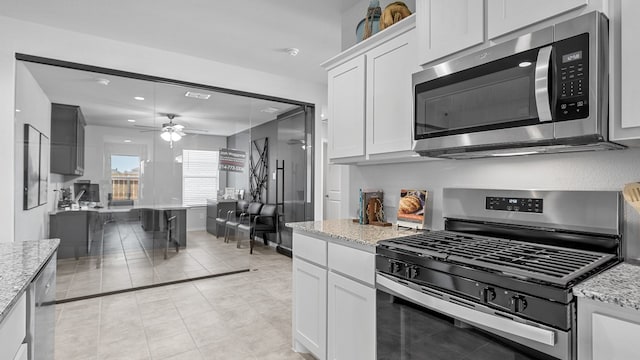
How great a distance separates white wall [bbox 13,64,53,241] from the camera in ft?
9.75

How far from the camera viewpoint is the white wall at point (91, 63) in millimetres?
2893

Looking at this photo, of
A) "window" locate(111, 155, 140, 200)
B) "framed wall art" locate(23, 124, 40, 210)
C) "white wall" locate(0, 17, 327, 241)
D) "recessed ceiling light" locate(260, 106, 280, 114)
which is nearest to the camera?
"white wall" locate(0, 17, 327, 241)

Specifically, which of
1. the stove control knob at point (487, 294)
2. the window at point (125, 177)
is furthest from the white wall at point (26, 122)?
the stove control knob at point (487, 294)

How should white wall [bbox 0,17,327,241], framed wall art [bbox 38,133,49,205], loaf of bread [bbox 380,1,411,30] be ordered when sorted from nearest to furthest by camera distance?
loaf of bread [bbox 380,1,411,30] → white wall [bbox 0,17,327,241] → framed wall art [bbox 38,133,49,205]

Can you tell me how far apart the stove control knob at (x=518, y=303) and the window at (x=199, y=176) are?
3.73m

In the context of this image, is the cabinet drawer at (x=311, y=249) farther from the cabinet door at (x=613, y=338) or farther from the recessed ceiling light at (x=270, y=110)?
the recessed ceiling light at (x=270, y=110)

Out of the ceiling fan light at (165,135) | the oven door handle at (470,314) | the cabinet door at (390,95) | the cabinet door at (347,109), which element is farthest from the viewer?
the ceiling fan light at (165,135)

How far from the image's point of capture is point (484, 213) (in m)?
1.76

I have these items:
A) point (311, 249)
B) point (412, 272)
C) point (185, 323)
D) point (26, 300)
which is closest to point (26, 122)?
point (185, 323)

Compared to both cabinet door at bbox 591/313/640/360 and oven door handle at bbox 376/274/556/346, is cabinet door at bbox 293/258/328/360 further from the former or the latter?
cabinet door at bbox 591/313/640/360

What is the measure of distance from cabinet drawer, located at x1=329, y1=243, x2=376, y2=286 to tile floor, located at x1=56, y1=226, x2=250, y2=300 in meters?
2.77

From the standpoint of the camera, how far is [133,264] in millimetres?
3736

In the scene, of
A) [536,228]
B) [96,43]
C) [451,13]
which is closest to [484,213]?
[536,228]

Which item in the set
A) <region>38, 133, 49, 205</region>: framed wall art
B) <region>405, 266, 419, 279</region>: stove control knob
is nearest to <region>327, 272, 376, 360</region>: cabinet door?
<region>405, 266, 419, 279</region>: stove control knob
